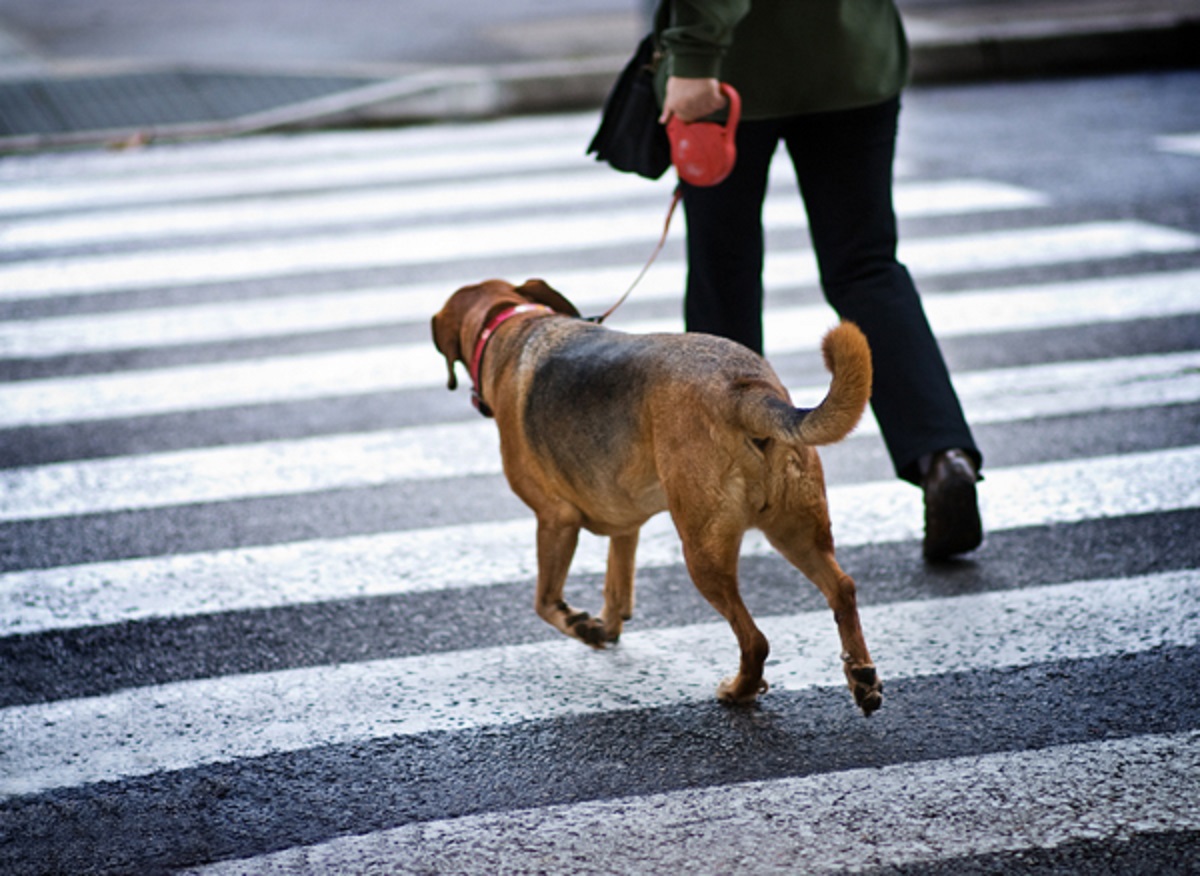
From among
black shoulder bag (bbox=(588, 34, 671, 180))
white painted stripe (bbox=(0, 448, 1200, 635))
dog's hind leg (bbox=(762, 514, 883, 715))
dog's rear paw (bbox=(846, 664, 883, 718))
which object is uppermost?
black shoulder bag (bbox=(588, 34, 671, 180))

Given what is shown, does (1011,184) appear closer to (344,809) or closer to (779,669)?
(779,669)

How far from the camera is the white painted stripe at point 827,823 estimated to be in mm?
2656

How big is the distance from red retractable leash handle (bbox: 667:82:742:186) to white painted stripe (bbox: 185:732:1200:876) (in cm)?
156

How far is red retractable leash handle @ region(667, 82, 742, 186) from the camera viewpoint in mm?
3738

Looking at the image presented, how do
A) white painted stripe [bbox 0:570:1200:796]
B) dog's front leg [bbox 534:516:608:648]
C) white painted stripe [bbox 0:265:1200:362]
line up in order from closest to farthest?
white painted stripe [bbox 0:570:1200:796]
dog's front leg [bbox 534:516:608:648]
white painted stripe [bbox 0:265:1200:362]

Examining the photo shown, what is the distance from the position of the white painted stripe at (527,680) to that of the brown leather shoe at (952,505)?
8.7 inches

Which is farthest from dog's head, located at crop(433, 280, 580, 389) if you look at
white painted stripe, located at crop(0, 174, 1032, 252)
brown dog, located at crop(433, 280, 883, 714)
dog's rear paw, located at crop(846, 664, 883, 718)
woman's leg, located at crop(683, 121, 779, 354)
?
white painted stripe, located at crop(0, 174, 1032, 252)

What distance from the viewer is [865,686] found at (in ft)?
10.00

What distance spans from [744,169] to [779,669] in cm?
132

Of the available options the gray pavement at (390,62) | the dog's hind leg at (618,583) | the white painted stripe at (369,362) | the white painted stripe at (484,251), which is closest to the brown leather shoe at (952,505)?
the dog's hind leg at (618,583)

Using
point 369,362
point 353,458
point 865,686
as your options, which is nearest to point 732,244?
point 865,686

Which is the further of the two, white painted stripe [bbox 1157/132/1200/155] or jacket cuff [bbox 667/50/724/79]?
white painted stripe [bbox 1157/132/1200/155]

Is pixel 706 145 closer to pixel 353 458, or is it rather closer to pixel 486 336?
pixel 486 336

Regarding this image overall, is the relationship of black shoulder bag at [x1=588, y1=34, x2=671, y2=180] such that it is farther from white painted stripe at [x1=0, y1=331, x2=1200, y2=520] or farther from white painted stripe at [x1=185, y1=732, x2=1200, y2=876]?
white painted stripe at [x1=185, y1=732, x2=1200, y2=876]
